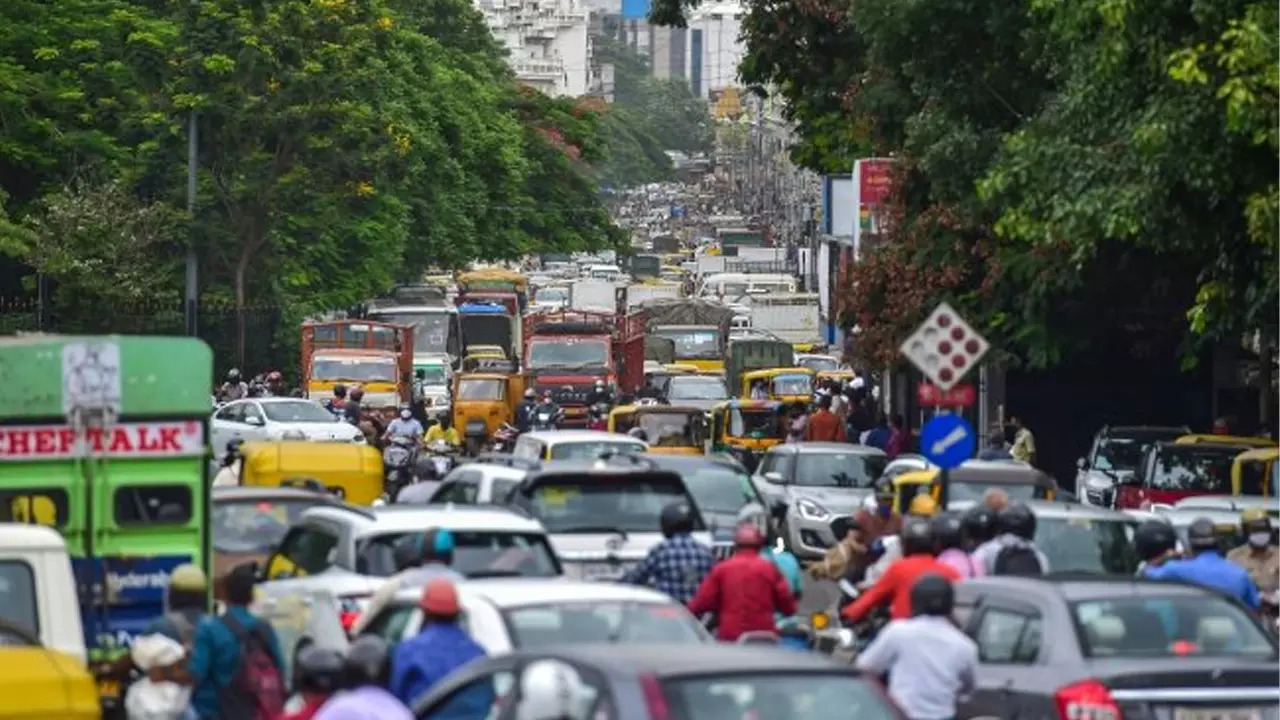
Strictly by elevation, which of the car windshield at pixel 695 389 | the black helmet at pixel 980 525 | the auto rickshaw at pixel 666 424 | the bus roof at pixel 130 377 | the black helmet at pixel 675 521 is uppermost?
the bus roof at pixel 130 377

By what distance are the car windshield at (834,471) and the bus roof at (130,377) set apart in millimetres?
14375

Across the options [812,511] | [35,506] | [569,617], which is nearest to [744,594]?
[569,617]

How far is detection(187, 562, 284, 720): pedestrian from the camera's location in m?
14.4

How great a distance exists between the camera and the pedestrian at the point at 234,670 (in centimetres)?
1441

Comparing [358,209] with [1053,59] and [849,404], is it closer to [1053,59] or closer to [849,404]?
[849,404]

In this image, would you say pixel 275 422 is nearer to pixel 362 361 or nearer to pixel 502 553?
pixel 362 361

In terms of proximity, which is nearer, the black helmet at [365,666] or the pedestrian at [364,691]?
the pedestrian at [364,691]

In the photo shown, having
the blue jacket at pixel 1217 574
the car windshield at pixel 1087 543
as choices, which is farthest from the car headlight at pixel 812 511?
the blue jacket at pixel 1217 574

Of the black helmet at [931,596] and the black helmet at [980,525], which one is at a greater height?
the black helmet at [931,596]

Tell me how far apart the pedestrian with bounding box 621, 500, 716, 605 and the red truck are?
37.7m

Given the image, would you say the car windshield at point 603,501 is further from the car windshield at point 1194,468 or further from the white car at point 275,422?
the white car at point 275,422

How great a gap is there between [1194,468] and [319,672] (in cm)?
2028

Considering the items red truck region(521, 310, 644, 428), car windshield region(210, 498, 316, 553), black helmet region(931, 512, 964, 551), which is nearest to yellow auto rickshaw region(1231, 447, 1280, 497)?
car windshield region(210, 498, 316, 553)

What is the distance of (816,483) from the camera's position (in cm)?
3312
